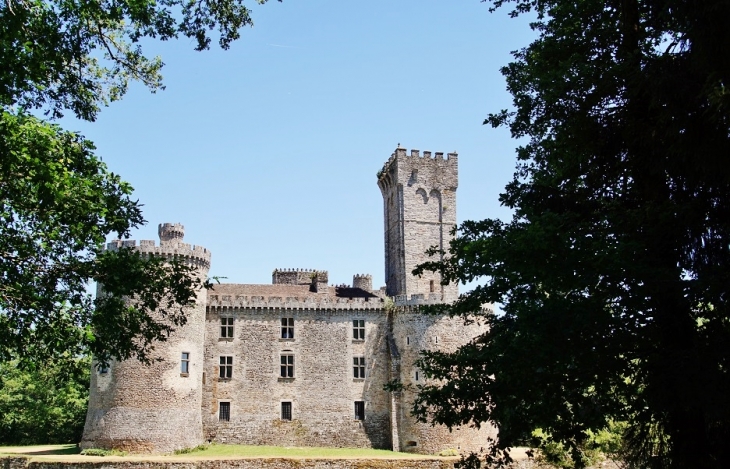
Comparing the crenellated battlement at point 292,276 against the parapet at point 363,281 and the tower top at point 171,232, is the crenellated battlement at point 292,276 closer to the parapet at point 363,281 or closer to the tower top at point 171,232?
the parapet at point 363,281

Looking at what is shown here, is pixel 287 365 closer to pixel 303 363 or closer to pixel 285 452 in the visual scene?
pixel 303 363

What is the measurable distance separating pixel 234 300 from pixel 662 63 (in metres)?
Result: 30.2

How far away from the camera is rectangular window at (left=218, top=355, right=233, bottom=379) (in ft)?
127

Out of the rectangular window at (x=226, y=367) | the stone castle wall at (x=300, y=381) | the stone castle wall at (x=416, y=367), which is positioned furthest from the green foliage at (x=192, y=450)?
the stone castle wall at (x=416, y=367)

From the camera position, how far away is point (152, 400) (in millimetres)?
34188

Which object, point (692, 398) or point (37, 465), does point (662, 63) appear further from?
point (37, 465)

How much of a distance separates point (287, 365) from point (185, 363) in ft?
19.4

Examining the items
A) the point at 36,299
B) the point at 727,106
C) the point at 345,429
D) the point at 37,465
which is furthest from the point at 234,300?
the point at 727,106

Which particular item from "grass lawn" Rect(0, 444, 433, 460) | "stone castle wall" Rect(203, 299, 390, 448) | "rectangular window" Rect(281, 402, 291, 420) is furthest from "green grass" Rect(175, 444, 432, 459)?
"rectangular window" Rect(281, 402, 291, 420)

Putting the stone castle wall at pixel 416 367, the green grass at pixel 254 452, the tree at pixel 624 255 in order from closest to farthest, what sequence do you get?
1. the tree at pixel 624 255
2. the green grass at pixel 254 452
3. the stone castle wall at pixel 416 367

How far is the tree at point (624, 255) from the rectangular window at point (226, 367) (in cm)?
2494

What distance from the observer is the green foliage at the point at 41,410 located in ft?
145

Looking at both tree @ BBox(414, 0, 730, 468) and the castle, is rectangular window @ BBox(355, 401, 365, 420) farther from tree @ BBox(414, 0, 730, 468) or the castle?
tree @ BBox(414, 0, 730, 468)

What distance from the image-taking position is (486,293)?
1534 centimetres
